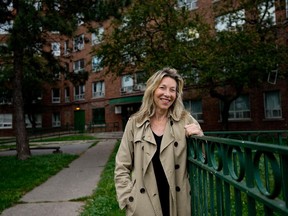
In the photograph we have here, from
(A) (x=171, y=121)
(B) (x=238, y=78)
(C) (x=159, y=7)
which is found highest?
(C) (x=159, y=7)

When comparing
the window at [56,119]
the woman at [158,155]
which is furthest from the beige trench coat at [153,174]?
the window at [56,119]

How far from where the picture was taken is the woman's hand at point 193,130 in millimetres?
2475

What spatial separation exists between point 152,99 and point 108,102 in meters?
32.8

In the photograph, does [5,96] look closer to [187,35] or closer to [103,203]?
[187,35]

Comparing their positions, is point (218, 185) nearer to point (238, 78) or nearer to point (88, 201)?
point (88, 201)

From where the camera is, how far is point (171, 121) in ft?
8.67

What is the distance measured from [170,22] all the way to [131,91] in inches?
660

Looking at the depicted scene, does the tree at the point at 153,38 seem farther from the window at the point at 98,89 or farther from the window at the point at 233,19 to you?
the window at the point at 98,89

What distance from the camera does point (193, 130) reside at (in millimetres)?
2502

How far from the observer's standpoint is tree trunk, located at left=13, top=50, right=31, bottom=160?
1302cm

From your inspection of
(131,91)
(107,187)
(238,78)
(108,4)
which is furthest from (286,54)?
(131,91)

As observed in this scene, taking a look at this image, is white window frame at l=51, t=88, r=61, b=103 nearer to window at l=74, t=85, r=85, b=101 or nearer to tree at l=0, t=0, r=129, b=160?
window at l=74, t=85, r=85, b=101

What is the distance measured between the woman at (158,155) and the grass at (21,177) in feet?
12.2

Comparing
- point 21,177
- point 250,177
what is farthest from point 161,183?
point 21,177
